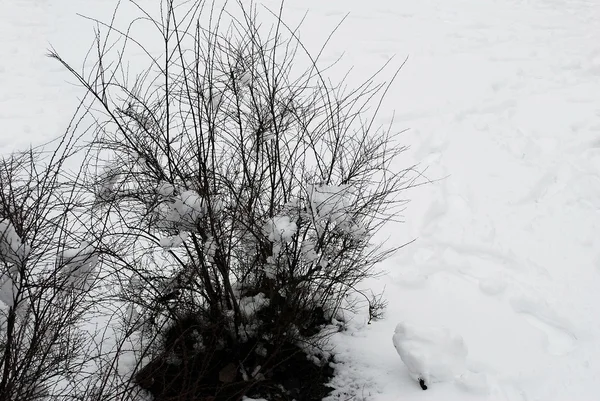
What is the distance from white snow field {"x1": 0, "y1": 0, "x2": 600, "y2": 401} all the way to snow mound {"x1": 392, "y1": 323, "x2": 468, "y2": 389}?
96mm

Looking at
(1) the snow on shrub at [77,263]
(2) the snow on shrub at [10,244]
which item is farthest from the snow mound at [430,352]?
(2) the snow on shrub at [10,244]

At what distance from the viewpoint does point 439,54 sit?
46.7 feet

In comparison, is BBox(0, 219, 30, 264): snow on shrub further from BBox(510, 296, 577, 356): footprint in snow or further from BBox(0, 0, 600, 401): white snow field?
BBox(510, 296, 577, 356): footprint in snow

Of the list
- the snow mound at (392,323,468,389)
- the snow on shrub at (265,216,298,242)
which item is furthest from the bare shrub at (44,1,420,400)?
the snow mound at (392,323,468,389)

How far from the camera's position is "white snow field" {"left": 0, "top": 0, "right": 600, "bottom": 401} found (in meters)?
6.02

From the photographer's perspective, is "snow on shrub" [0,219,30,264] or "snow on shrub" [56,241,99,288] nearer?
"snow on shrub" [0,219,30,264]

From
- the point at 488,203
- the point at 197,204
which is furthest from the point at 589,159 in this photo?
the point at 197,204

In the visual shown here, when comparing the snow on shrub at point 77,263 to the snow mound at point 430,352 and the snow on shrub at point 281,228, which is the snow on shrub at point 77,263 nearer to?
the snow on shrub at point 281,228

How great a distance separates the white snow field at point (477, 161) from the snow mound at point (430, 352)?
10cm

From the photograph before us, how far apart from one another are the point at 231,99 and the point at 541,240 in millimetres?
5398

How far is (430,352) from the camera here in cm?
554

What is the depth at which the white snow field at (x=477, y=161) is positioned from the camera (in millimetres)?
6016

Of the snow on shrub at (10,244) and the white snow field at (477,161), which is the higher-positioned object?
the white snow field at (477,161)

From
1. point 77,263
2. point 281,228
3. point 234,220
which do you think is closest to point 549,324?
point 281,228
